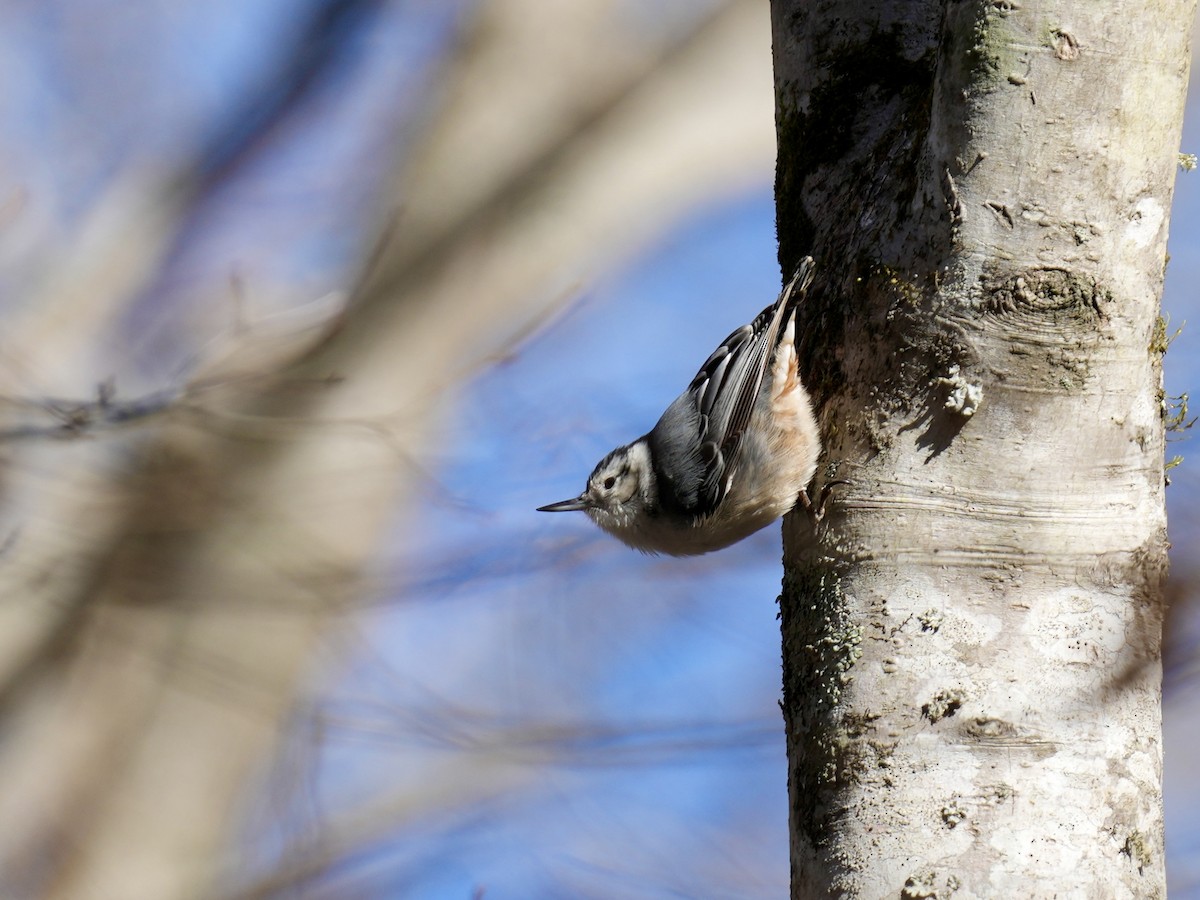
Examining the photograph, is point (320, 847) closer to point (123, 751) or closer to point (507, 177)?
point (123, 751)

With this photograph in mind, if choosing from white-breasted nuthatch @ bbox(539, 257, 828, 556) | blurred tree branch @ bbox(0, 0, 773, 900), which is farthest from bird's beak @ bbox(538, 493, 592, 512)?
blurred tree branch @ bbox(0, 0, 773, 900)

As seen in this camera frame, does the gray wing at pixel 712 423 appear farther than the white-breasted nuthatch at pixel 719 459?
Yes

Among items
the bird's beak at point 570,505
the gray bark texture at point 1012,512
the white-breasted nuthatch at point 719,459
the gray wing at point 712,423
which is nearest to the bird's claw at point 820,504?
the gray bark texture at point 1012,512

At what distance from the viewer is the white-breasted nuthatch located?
2.23 m

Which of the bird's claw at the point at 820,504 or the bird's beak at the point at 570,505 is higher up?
the bird's beak at the point at 570,505

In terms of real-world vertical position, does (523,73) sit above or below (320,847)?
above

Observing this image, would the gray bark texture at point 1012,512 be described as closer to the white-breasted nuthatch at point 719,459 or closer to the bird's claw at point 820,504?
the bird's claw at point 820,504

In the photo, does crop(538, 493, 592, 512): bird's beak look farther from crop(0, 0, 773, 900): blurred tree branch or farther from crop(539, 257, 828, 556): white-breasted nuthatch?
crop(0, 0, 773, 900): blurred tree branch

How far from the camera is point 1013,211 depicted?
141cm

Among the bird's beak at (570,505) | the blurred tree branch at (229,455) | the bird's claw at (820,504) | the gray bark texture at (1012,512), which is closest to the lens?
the gray bark texture at (1012,512)

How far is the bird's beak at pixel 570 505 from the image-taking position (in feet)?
9.82

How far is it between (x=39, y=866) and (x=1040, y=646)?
2515 millimetres

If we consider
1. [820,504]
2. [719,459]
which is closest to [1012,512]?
[820,504]

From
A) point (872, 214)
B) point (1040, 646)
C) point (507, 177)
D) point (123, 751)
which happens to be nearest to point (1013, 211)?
point (872, 214)
